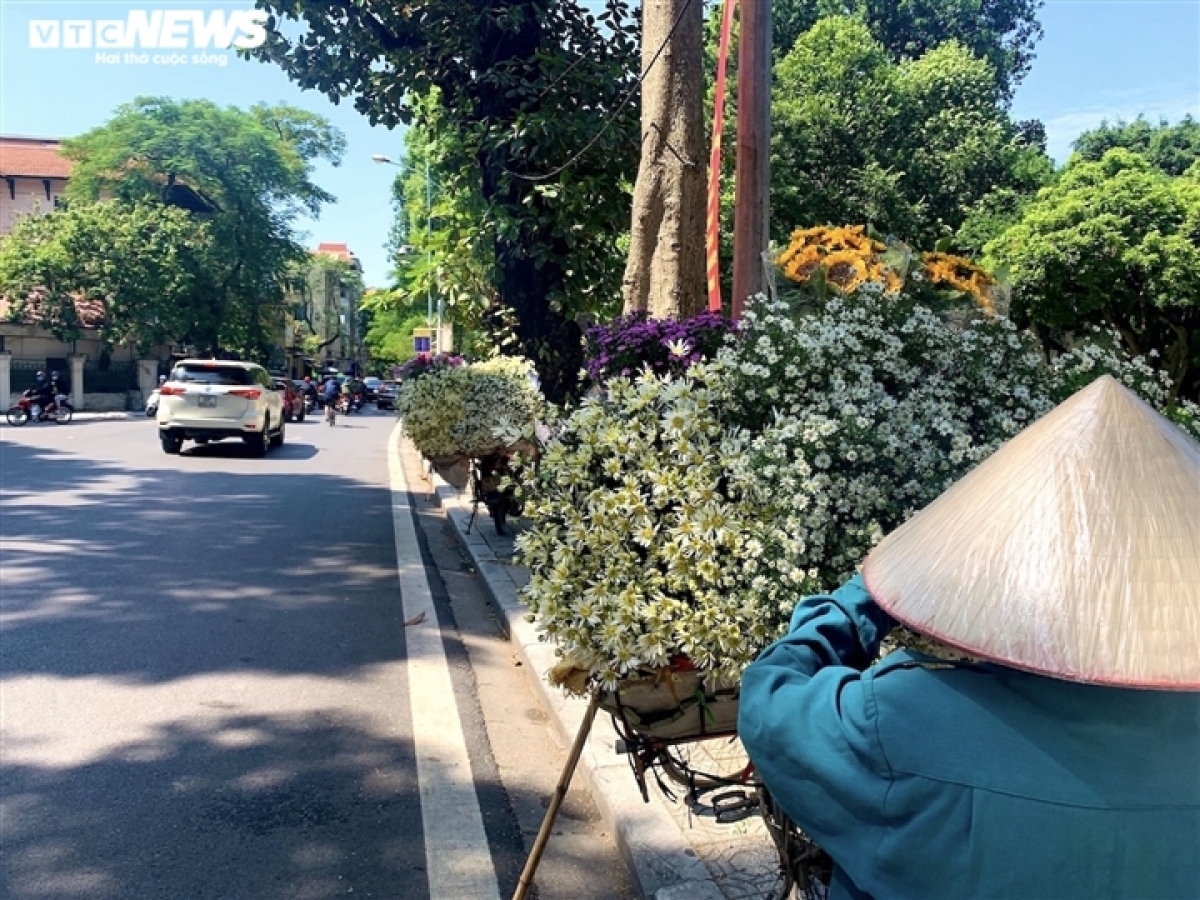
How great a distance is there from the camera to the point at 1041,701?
1201 millimetres

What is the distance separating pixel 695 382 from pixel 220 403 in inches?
Answer: 601

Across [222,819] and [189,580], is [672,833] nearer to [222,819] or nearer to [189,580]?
[222,819]

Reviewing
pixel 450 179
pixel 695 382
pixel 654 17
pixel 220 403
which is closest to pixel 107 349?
pixel 220 403

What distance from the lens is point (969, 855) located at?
120cm

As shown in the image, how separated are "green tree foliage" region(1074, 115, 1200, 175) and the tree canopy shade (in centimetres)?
2241

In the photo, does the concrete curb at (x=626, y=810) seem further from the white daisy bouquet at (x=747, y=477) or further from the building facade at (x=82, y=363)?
the building facade at (x=82, y=363)

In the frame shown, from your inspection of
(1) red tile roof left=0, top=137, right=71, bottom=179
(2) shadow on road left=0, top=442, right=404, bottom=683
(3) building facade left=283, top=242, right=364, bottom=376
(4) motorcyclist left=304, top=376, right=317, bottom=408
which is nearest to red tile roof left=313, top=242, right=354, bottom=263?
(3) building facade left=283, top=242, right=364, bottom=376

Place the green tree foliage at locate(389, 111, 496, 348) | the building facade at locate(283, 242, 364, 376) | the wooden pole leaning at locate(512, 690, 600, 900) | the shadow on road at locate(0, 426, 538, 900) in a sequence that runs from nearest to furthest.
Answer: the wooden pole leaning at locate(512, 690, 600, 900) → the shadow on road at locate(0, 426, 538, 900) → the green tree foliage at locate(389, 111, 496, 348) → the building facade at locate(283, 242, 364, 376)

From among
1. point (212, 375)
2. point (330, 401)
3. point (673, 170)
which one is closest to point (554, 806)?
point (673, 170)

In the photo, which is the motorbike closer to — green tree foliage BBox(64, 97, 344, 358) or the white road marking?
green tree foliage BBox(64, 97, 344, 358)

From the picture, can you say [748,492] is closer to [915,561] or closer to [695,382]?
[695,382]

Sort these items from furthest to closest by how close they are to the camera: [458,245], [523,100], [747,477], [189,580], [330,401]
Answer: [330,401], [458,245], [523,100], [189,580], [747,477]

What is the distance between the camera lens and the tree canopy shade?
8047 mm

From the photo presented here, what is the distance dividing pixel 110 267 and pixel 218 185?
6.02 m
